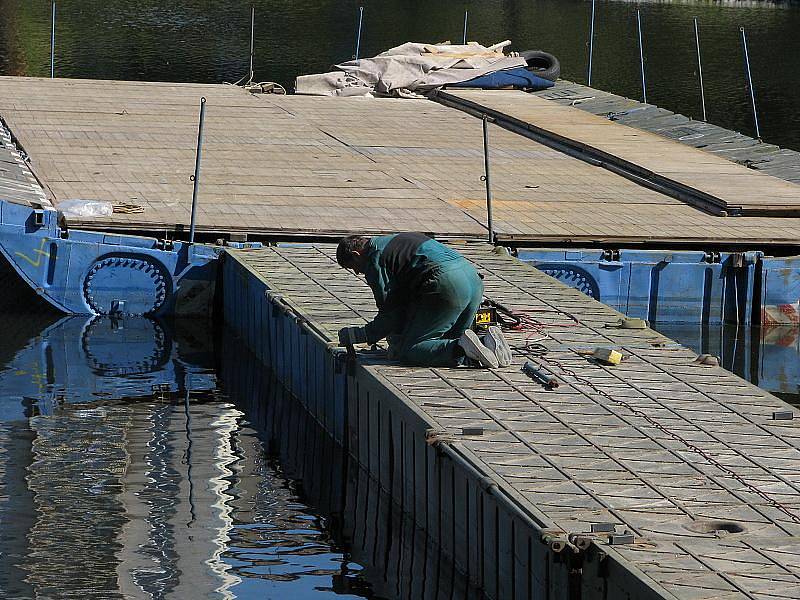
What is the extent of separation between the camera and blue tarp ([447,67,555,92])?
→ 37.1m

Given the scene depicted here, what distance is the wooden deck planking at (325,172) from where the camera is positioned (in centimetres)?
2278

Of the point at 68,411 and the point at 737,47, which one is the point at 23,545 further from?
the point at 737,47

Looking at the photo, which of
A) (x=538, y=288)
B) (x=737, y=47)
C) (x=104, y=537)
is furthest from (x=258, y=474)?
(x=737, y=47)

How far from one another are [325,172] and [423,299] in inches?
453

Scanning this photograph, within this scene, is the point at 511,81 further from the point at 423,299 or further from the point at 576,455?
the point at 576,455

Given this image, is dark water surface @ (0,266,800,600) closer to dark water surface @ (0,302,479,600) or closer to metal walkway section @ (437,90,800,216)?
dark water surface @ (0,302,479,600)

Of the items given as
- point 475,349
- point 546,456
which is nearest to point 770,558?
point 546,456

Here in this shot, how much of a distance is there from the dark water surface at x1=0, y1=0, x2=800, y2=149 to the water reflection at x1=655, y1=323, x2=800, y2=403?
18863mm

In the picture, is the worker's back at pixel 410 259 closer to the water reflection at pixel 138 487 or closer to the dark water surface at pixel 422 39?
the water reflection at pixel 138 487

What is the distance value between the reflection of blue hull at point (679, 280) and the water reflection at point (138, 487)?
16.6 ft

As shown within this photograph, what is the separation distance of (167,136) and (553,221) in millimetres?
8399

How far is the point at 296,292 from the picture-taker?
19.1 m

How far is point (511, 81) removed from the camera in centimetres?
3778

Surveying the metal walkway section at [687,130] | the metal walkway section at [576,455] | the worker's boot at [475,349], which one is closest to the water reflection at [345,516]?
the metal walkway section at [576,455]
